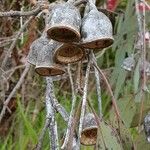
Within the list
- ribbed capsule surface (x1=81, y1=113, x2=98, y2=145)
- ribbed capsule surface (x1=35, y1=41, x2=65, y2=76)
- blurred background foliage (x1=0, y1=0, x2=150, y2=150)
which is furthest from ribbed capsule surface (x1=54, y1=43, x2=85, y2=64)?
blurred background foliage (x1=0, y1=0, x2=150, y2=150)

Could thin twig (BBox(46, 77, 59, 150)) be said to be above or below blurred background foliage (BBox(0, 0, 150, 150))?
above

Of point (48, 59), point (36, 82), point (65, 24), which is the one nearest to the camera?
point (65, 24)

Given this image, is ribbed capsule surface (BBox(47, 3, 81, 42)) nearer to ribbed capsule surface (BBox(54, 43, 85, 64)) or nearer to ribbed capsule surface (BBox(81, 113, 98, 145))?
ribbed capsule surface (BBox(54, 43, 85, 64))

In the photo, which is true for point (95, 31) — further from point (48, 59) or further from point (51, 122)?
point (51, 122)

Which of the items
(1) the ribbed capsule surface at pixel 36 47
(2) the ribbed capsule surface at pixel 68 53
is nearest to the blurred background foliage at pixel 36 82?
(1) the ribbed capsule surface at pixel 36 47

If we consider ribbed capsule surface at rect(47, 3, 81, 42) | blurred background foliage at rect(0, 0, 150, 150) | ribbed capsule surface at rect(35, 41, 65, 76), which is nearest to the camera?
Answer: ribbed capsule surface at rect(47, 3, 81, 42)

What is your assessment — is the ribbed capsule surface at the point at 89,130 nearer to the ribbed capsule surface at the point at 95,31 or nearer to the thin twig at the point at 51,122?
the thin twig at the point at 51,122

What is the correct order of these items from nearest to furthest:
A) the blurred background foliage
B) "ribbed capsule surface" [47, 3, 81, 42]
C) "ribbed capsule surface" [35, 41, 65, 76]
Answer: "ribbed capsule surface" [47, 3, 81, 42] < "ribbed capsule surface" [35, 41, 65, 76] < the blurred background foliage

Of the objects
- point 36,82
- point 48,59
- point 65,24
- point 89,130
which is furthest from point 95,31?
point 36,82
